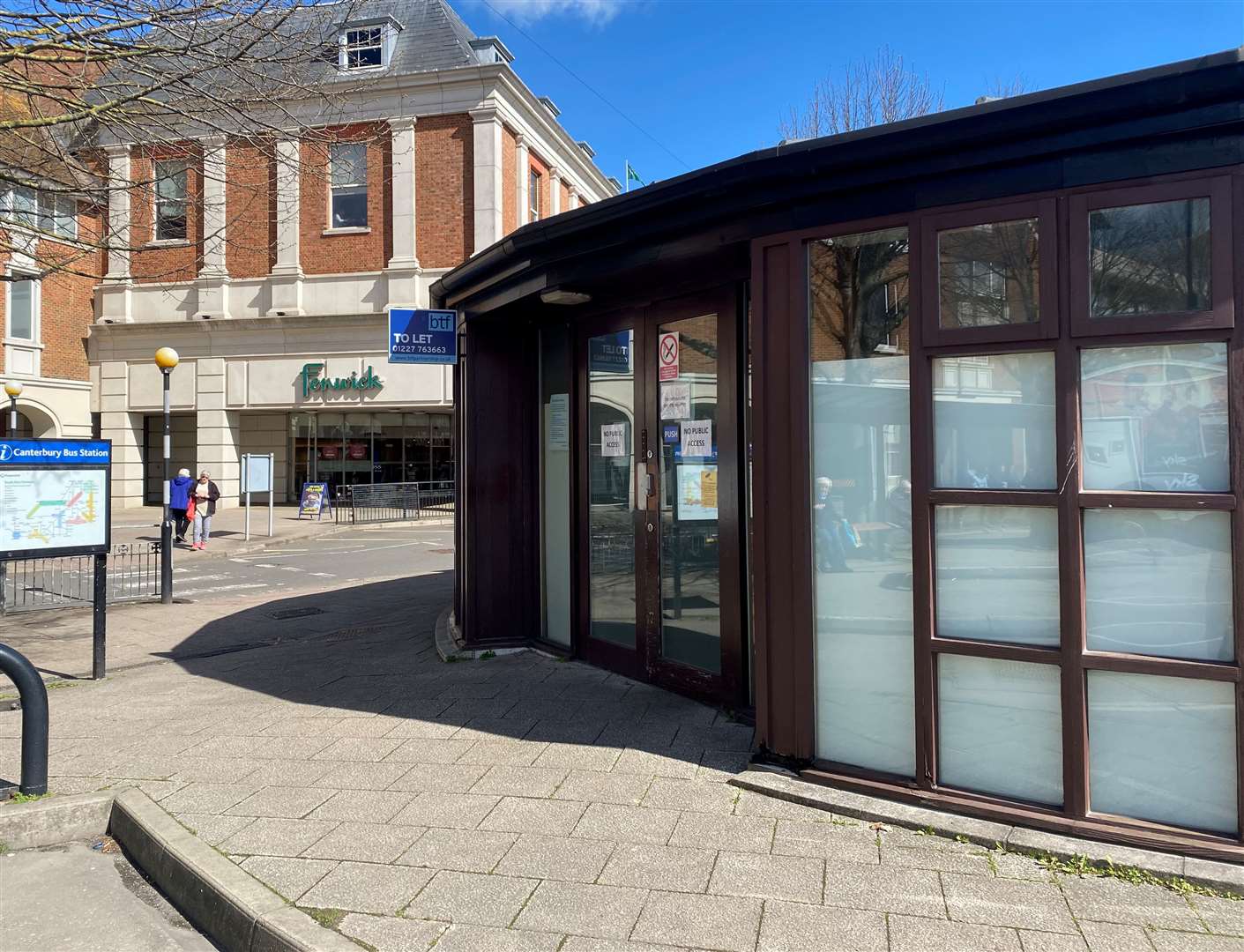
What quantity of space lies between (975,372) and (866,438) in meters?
0.57

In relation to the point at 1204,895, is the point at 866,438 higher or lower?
higher

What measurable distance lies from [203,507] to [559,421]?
46.1 ft

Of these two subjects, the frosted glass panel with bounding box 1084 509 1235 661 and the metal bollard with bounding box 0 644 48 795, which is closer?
the frosted glass panel with bounding box 1084 509 1235 661

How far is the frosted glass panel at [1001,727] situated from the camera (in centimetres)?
355

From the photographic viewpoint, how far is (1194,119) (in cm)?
319

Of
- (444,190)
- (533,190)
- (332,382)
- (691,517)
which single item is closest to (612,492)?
(691,517)

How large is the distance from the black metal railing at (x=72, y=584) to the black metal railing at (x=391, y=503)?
26.8ft

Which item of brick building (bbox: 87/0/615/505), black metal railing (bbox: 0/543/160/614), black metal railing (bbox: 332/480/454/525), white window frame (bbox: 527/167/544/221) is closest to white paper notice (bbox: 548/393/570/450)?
black metal railing (bbox: 0/543/160/614)

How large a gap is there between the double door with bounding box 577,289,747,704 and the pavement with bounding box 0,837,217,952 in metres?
3.15

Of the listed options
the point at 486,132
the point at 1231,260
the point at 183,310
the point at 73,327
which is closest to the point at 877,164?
the point at 1231,260

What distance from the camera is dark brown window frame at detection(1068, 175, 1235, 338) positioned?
10.5 ft

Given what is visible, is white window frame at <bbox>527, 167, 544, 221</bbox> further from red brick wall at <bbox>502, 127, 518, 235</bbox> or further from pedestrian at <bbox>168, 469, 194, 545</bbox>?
pedestrian at <bbox>168, 469, 194, 545</bbox>

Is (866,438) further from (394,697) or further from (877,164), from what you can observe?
(394,697)

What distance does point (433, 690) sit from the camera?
238 inches
